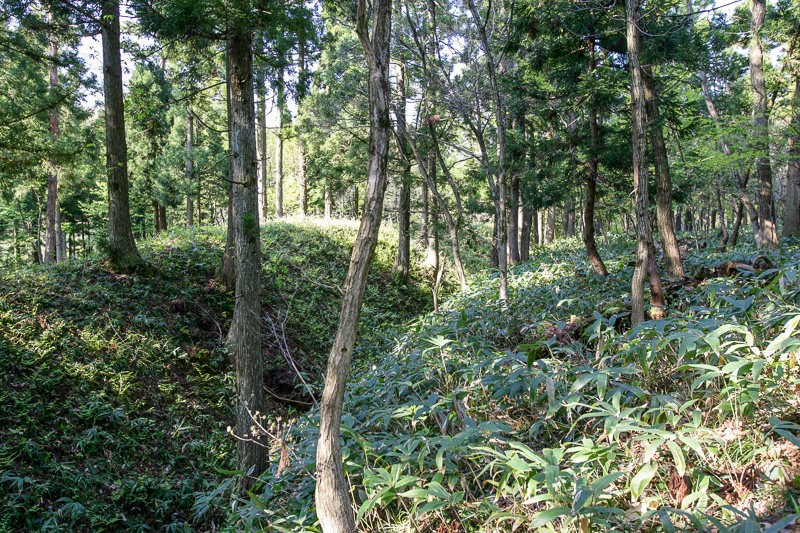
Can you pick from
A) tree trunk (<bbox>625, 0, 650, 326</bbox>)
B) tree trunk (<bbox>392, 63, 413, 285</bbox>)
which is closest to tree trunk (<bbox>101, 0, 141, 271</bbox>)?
tree trunk (<bbox>392, 63, 413, 285</bbox>)

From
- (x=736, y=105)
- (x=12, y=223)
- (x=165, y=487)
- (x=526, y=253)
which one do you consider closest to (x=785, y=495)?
(x=165, y=487)

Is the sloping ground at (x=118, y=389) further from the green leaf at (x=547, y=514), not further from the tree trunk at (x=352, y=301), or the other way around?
the green leaf at (x=547, y=514)

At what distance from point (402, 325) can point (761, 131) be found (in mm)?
8539

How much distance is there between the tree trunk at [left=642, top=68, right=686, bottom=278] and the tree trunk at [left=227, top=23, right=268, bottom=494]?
5.95 metres

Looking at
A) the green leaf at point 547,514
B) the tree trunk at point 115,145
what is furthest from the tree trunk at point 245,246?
the tree trunk at point 115,145

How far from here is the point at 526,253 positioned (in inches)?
566

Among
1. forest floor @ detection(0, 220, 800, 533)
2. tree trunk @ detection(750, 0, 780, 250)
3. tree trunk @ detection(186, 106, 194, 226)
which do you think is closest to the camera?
forest floor @ detection(0, 220, 800, 533)

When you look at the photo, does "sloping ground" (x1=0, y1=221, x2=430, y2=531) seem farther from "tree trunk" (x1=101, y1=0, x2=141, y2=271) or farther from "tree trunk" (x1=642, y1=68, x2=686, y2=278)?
"tree trunk" (x1=642, y1=68, x2=686, y2=278)

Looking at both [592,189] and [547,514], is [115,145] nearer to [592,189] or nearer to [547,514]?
[547,514]

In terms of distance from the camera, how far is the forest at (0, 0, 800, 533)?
2.11 metres

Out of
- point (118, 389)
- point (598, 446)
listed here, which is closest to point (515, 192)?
point (118, 389)

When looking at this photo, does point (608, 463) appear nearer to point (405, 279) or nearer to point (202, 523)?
point (202, 523)

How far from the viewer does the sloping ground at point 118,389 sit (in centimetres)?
409

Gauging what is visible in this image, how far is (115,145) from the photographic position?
7.17 metres
